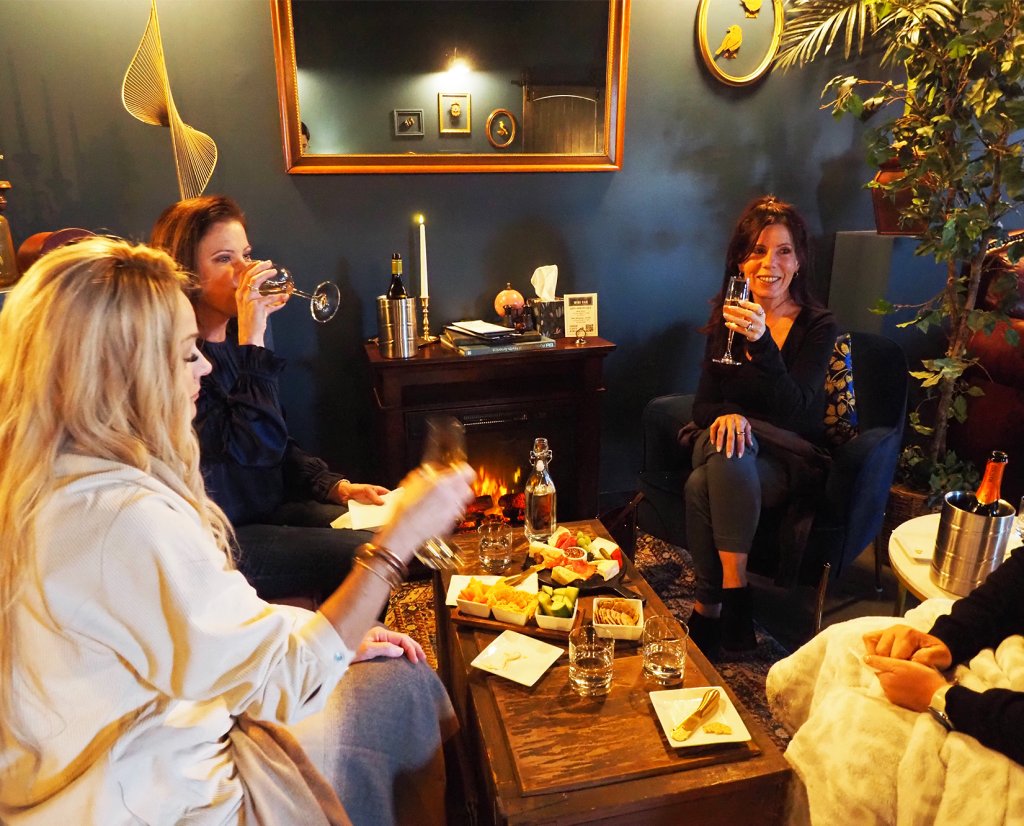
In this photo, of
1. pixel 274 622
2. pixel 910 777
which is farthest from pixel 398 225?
pixel 910 777

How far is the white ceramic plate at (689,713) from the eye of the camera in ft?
3.83

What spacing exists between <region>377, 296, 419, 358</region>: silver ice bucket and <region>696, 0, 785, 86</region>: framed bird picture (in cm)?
158

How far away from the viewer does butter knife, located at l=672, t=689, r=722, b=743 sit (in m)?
1.18

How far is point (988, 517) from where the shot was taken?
57.2 inches

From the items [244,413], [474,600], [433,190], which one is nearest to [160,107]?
[433,190]

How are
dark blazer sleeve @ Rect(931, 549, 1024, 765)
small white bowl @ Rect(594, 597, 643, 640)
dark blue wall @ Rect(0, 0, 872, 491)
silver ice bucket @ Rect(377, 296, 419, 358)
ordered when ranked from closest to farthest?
dark blazer sleeve @ Rect(931, 549, 1024, 765)
small white bowl @ Rect(594, 597, 643, 640)
dark blue wall @ Rect(0, 0, 872, 491)
silver ice bucket @ Rect(377, 296, 419, 358)

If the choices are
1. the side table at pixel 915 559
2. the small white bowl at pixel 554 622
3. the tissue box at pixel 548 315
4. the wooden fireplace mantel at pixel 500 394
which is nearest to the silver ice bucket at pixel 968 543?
the side table at pixel 915 559

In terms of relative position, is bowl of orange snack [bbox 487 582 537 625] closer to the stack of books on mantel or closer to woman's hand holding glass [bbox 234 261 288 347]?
woman's hand holding glass [bbox 234 261 288 347]

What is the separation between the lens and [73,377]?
0.87 m

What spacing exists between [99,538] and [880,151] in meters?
2.57

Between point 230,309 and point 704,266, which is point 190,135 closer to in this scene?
point 230,309

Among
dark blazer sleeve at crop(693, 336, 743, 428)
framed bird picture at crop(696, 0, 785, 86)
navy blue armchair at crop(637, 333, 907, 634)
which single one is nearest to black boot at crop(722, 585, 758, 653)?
navy blue armchair at crop(637, 333, 907, 634)

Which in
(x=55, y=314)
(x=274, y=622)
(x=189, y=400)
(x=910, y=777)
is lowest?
(x=910, y=777)

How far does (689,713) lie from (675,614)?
123cm
